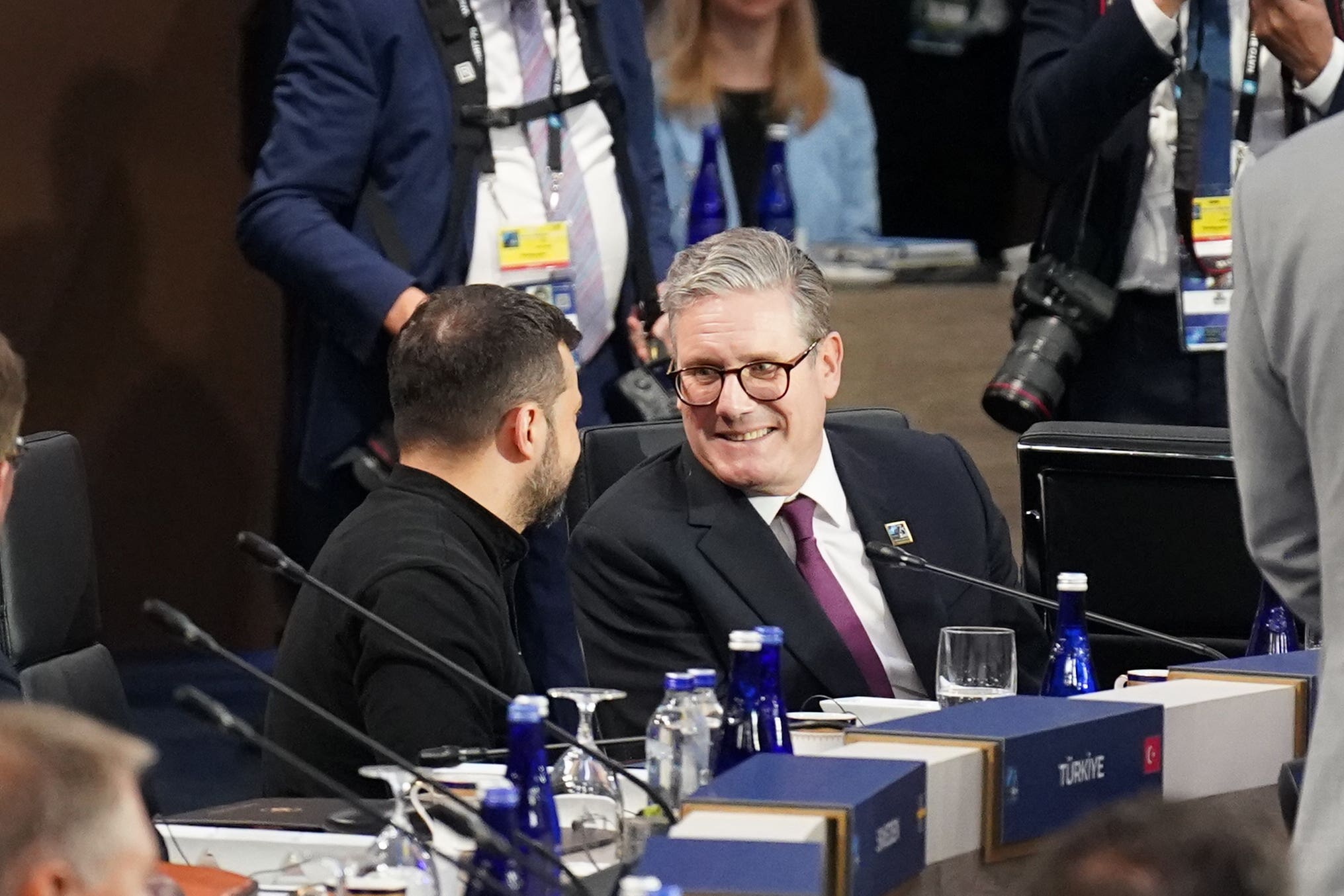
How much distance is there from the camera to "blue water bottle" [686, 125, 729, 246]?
411cm

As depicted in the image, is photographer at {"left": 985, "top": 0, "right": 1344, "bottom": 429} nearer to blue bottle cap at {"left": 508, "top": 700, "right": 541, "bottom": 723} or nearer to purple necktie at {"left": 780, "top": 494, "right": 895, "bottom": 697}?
purple necktie at {"left": 780, "top": 494, "right": 895, "bottom": 697}

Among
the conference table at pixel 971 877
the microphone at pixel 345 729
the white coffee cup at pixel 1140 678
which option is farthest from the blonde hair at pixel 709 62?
the microphone at pixel 345 729

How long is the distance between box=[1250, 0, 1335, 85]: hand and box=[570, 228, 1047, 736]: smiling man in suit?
2.99 ft

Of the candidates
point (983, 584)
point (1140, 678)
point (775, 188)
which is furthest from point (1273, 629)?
point (775, 188)

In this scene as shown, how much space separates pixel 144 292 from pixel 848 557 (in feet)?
8.80

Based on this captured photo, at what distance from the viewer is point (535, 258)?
3.70 metres

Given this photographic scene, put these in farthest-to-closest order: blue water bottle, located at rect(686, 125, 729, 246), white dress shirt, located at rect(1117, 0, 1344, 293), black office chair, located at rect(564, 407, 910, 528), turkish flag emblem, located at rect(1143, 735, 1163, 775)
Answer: blue water bottle, located at rect(686, 125, 729, 246) → white dress shirt, located at rect(1117, 0, 1344, 293) → black office chair, located at rect(564, 407, 910, 528) → turkish flag emblem, located at rect(1143, 735, 1163, 775)

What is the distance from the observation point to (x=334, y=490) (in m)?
3.80

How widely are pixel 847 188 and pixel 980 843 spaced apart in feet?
8.90

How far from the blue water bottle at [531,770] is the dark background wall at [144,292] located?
338 cm

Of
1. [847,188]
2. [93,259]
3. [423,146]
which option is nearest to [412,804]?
[423,146]

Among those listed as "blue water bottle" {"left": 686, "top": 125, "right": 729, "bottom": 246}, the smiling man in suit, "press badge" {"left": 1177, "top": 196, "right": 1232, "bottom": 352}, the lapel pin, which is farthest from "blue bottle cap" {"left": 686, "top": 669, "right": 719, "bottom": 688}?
"blue water bottle" {"left": 686, "top": 125, "right": 729, "bottom": 246}

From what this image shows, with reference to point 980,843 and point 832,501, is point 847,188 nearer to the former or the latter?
point 832,501

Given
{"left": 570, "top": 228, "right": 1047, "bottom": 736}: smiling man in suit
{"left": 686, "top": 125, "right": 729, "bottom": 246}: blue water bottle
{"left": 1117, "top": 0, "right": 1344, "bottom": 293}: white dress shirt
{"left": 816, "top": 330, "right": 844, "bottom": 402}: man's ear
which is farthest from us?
{"left": 686, "top": 125, "right": 729, "bottom": 246}: blue water bottle
